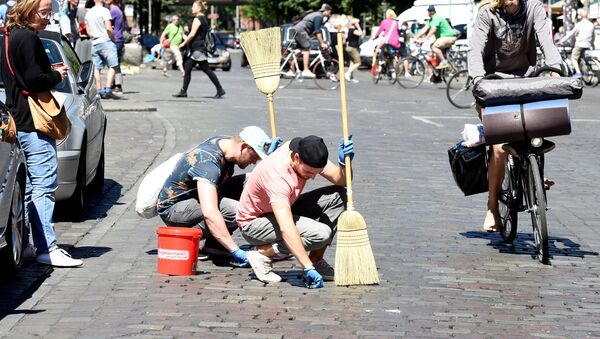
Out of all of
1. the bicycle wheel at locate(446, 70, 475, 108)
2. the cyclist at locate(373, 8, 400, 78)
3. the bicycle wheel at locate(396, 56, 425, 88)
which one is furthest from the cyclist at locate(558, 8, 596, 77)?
the bicycle wheel at locate(446, 70, 475, 108)

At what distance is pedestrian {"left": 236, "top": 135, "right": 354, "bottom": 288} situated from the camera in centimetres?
789

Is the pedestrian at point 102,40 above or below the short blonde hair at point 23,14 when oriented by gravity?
below

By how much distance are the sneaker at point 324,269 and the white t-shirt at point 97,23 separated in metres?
16.2

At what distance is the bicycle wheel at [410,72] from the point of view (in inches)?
1257

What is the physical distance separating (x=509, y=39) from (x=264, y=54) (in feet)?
5.61

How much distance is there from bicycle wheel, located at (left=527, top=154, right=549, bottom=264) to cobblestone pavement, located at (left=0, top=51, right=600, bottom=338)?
0.12 m

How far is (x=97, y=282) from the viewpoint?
8.25 m

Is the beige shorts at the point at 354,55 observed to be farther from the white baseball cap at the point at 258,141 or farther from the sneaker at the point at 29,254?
the white baseball cap at the point at 258,141

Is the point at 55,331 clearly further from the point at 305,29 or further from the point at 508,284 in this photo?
the point at 305,29

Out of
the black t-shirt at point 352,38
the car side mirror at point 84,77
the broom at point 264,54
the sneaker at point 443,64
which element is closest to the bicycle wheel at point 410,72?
the sneaker at point 443,64

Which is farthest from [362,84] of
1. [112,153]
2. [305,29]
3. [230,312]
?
[230,312]

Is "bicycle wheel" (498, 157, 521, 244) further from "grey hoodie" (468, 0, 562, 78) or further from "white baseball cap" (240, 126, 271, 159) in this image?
"white baseball cap" (240, 126, 271, 159)

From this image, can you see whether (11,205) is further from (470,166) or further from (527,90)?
(470,166)

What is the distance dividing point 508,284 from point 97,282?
248 cm
